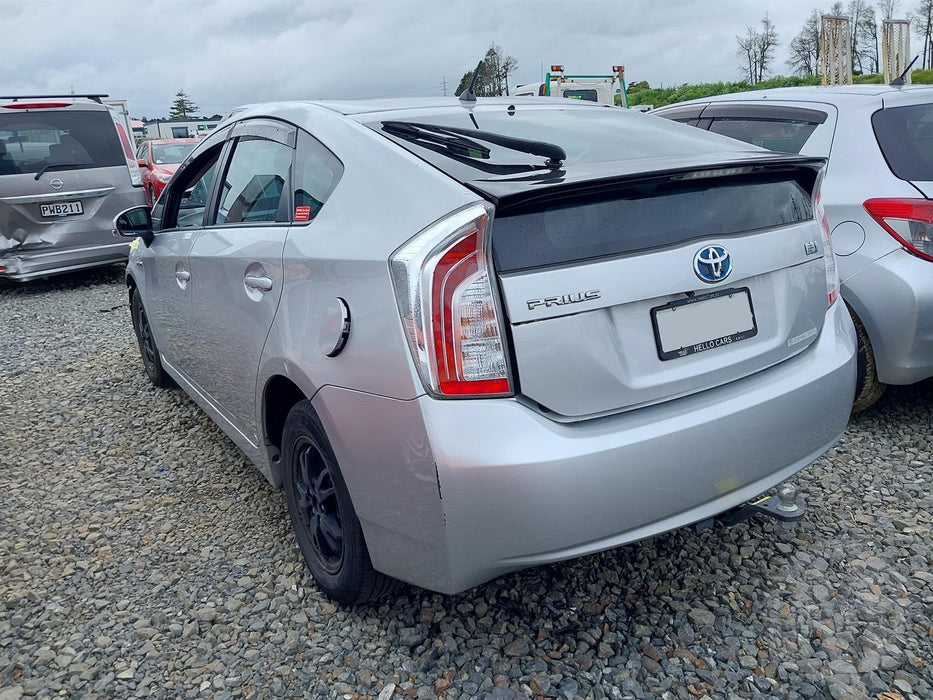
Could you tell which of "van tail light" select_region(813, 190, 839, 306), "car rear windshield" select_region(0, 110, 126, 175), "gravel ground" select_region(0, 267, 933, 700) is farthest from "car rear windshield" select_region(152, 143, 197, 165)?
"van tail light" select_region(813, 190, 839, 306)

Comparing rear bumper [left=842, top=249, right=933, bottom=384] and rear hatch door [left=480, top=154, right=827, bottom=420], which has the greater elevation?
rear hatch door [left=480, top=154, right=827, bottom=420]

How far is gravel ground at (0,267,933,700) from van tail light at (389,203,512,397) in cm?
91

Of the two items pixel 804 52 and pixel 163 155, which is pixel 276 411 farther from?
pixel 804 52

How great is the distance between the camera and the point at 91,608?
2543 millimetres

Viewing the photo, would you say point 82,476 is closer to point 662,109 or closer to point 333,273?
point 333,273

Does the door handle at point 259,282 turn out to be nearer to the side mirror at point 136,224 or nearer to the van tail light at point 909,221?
the side mirror at point 136,224

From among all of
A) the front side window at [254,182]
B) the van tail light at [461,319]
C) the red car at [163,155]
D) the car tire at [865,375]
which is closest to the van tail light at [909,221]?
the car tire at [865,375]

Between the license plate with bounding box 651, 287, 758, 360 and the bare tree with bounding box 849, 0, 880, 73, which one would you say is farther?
the bare tree with bounding box 849, 0, 880, 73

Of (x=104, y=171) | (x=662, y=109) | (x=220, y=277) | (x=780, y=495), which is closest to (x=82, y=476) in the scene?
(x=220, y=277)

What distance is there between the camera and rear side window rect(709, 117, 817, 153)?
3889mm

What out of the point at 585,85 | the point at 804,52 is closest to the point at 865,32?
the point at 804,52

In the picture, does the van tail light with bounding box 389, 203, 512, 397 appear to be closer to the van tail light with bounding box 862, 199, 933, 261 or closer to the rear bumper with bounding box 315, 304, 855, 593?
the rear bumper with bounding box 315, 304, 855, 593

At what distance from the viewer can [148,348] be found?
479cm

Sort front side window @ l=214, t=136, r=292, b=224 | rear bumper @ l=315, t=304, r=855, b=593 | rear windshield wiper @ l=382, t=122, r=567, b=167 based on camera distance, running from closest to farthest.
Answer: rear bumper @ l=315, t=304, r=855, b=593
rear windshield wiper @ l=382, t=122, r=567, b=167
front side window @ l=214, t=136, r=292, b=224
